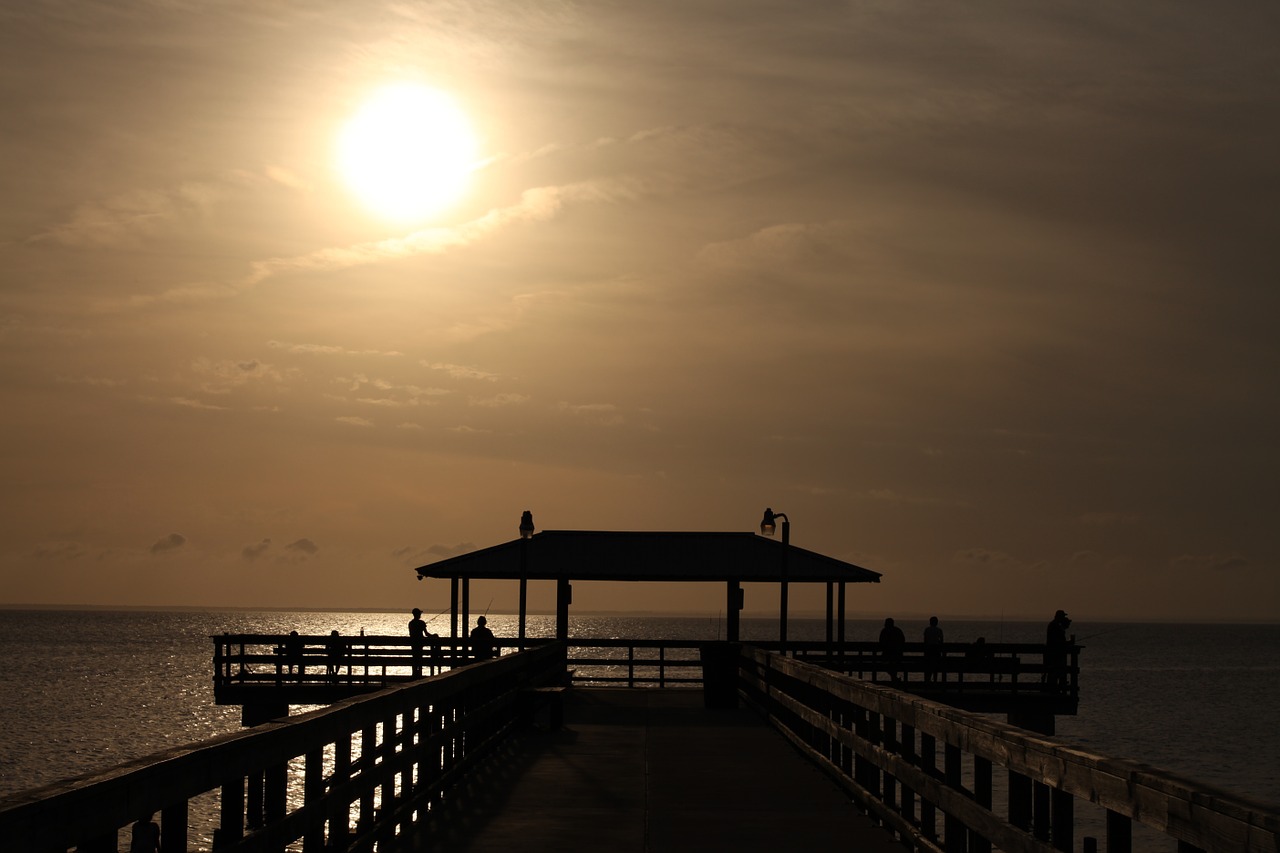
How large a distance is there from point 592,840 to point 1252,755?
67.4m

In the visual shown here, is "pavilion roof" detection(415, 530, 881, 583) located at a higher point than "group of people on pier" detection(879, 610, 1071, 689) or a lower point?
higher

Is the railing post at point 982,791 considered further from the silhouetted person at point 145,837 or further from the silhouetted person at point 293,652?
the silhouetted person at point 293,652

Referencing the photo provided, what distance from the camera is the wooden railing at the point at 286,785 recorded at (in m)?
4.97

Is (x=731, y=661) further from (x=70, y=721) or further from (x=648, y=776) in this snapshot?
(x=70, y=721)

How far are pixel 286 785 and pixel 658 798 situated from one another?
6226 mm

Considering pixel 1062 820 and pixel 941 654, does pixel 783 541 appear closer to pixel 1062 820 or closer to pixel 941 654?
pixel 941 654

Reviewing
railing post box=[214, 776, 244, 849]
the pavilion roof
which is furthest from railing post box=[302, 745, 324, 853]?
the pavilion roof

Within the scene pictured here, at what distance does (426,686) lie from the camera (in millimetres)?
12055

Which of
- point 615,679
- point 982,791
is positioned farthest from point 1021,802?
point 615,679

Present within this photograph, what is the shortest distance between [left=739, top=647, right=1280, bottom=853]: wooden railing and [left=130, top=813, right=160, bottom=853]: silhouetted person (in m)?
3.32

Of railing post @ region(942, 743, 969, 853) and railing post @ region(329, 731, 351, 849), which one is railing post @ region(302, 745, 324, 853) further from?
railing post @ region(942, 743, 969, 853)

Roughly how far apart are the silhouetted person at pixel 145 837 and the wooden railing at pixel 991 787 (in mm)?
3316

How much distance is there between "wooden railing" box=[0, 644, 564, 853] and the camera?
16.3 ft

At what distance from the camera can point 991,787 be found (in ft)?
31.4
